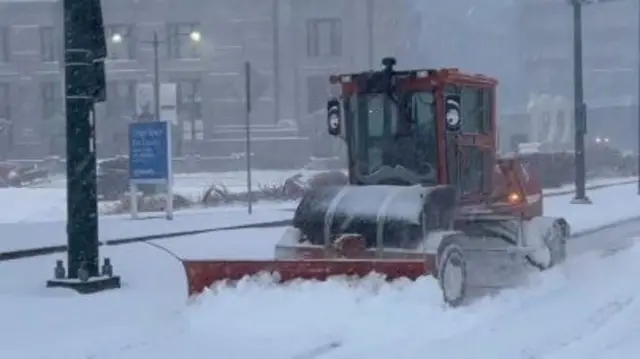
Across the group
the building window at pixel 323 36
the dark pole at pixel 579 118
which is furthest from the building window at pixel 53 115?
the dark pole at pixel 579 118

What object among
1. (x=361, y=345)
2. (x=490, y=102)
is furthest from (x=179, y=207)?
(x=361, y=345)

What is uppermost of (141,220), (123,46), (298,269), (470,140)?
(123,46)

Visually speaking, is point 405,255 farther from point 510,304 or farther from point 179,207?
point 179,207

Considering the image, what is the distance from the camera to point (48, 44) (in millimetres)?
69062

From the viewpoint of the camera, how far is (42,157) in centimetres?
6688

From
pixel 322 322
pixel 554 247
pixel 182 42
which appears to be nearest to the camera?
pixel 322 322

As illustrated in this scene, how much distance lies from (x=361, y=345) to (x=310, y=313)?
131cm

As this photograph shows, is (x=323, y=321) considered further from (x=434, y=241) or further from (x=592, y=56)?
(x=592, y=56)

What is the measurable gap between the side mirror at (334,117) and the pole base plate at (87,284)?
325 centimetres

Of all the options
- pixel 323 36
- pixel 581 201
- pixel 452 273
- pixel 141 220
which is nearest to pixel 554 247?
pixel 452 273

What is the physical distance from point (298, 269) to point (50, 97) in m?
58.5

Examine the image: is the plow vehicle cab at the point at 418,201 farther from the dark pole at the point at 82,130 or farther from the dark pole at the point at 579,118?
the dark pole at the point at 579,118

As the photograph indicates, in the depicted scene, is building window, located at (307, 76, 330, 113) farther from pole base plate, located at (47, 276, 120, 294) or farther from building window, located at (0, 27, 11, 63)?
pole base plate, located at (47, 276, 120, 294)

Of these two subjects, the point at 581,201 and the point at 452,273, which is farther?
the point at 581,201
